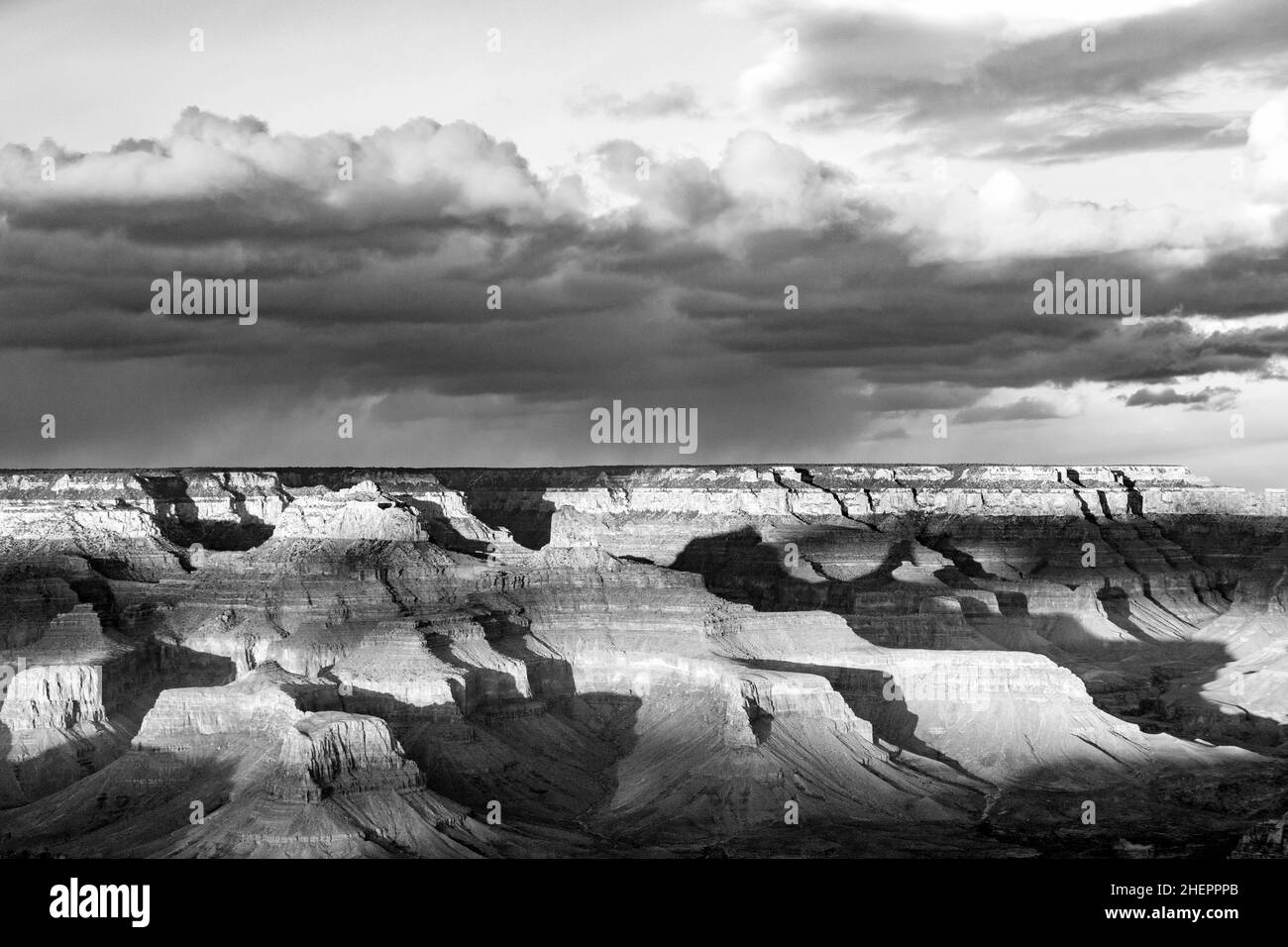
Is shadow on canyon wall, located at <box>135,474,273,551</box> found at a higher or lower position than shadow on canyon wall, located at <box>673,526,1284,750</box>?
higher

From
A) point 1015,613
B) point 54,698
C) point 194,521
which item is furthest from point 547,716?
point 194,521

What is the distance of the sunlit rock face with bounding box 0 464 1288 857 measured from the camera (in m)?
81.1

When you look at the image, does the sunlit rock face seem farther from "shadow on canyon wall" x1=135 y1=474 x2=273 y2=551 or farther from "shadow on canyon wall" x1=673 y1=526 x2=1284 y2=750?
"shadow on canyon wall" x1=135 y1=474 x2=273 y2=551

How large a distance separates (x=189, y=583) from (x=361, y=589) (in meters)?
18.3

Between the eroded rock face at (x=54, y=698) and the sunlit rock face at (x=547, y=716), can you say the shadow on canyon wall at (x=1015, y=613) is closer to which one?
the sunlit rock face at (x=547, y=716)

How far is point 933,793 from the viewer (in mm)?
94625

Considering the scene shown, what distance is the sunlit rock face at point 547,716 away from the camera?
8112cm

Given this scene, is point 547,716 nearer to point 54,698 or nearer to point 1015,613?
point 54,698

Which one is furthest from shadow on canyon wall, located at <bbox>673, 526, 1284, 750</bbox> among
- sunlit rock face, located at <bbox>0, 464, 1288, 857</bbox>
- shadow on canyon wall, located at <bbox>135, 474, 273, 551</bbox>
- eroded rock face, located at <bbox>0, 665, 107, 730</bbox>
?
eroded rock face, located at <bbox>0, 665, 107, 730</bbox>

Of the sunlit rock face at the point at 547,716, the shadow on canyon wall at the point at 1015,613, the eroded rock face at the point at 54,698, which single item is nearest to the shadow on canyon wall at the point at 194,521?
the sunlit rock face at the point at 547,716

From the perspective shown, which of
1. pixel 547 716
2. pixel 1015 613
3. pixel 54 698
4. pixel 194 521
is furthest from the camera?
pixel 194 521

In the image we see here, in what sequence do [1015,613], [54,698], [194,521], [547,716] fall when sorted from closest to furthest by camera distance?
[54,698]
[547,716]
[1015,613]
[194,521]

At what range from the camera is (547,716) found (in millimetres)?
102812
